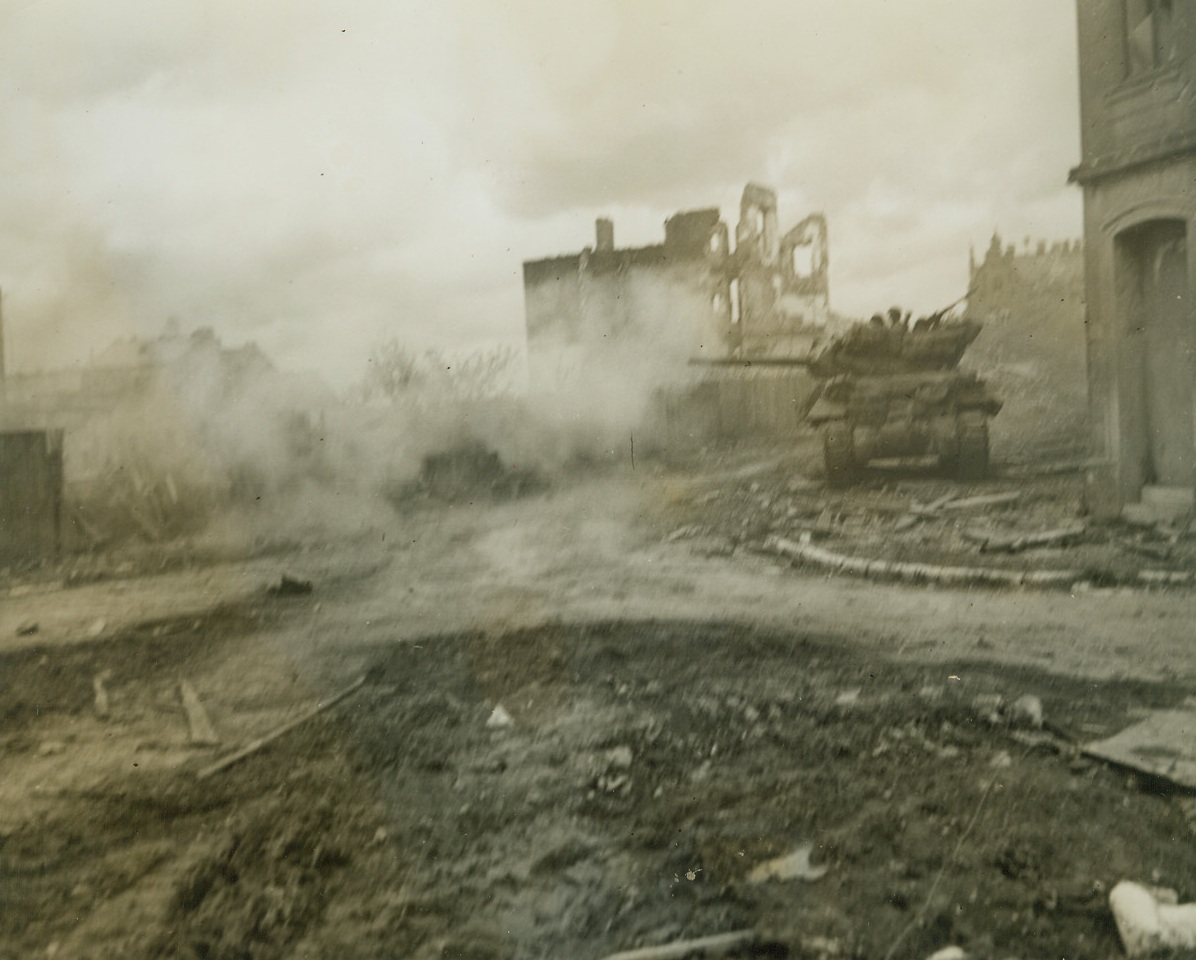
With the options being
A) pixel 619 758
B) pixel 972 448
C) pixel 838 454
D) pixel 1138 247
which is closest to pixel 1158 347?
pixel 1138 247

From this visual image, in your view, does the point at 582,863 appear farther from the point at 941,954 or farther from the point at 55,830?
the point at 55,830

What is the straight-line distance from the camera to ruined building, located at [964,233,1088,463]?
2.88m

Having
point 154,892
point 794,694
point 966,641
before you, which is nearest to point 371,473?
point 154,892

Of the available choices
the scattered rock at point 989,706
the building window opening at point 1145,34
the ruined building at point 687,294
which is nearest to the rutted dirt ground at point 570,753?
the scattered rock at point 989,706

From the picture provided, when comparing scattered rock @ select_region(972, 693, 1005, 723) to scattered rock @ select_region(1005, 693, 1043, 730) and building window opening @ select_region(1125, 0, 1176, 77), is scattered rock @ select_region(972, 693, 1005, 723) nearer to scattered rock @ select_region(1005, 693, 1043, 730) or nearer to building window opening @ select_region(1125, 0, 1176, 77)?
scattered rock @ select_region(1005, 693, 1043, 730)

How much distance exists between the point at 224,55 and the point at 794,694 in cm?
345

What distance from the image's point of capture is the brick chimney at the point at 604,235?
3.10 m

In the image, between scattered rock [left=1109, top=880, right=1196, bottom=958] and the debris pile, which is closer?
scattered rock [left=1109, top=880, right=1196, bottom=958]

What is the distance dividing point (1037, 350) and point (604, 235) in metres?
1.72

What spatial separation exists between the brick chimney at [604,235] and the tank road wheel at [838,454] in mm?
1143

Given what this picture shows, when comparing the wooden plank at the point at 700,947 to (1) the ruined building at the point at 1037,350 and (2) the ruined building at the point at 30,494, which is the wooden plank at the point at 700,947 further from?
(2) the ruined building at the point at 30,494

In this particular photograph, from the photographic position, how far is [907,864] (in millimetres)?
2506

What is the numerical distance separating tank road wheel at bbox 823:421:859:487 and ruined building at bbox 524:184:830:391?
347 mm

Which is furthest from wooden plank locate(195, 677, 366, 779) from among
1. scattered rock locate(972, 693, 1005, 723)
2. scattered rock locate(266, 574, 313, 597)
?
scattered rock locate(972, 693, 1005, 723)
